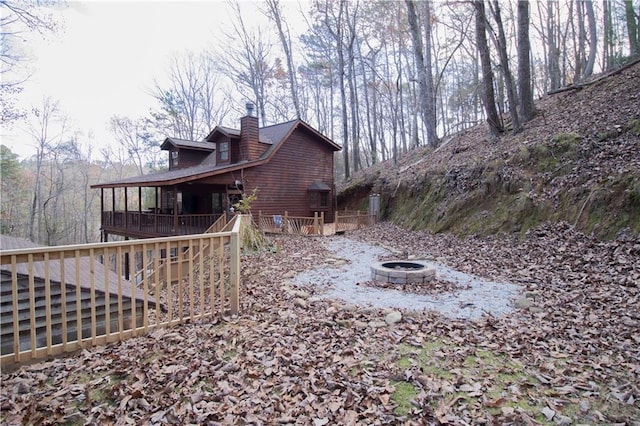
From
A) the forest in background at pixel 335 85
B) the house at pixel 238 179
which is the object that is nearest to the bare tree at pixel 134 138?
the forest in background at pixel 335 85

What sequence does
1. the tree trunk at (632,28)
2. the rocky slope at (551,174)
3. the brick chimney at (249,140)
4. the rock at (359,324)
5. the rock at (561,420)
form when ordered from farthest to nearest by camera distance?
the brick chimney at (249,140)
the tree trunk at (632,28)
the rocky slope at (551,174)
the rock at (359,324)
the rock at (561,420)

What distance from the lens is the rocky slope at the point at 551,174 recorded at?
749 cm

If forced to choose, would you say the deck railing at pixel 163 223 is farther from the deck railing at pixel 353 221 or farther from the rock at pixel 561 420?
the rock at pixel 561 420

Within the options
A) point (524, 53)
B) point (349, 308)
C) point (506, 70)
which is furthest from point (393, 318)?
point (506, 70)

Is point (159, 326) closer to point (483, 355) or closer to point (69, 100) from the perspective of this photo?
point (483, 355)

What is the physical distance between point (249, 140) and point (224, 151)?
73.2 inches

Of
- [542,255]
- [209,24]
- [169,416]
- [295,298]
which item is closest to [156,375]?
[169,416]

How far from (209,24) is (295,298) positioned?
29.8 m

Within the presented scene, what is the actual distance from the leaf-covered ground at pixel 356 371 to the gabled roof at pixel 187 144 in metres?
17.4

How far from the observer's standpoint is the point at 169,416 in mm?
2572

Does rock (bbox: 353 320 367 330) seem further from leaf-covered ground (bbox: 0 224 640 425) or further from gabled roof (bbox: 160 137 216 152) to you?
gabled roof (bbox: 160 137 216 152)

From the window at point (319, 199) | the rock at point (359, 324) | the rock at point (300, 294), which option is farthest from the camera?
the window at point (319, 199)

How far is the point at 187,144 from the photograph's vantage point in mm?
20469

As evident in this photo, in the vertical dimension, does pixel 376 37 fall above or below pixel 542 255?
above
